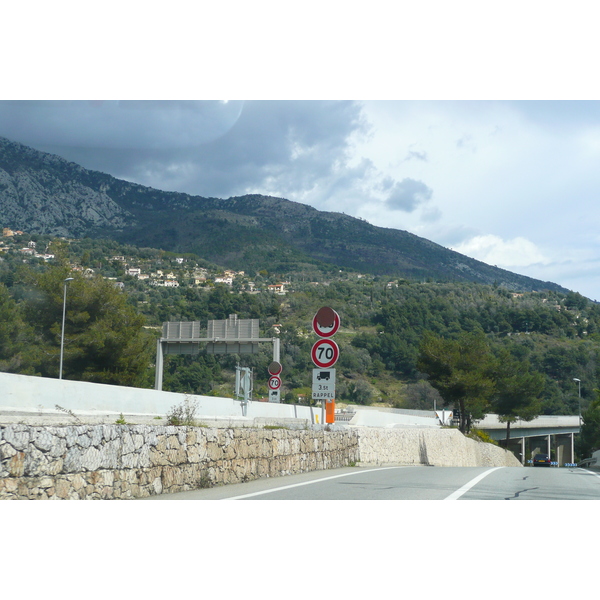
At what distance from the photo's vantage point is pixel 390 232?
533ft

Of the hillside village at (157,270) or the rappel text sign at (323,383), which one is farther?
the hillside village at (157,270)

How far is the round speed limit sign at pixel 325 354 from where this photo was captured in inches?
586

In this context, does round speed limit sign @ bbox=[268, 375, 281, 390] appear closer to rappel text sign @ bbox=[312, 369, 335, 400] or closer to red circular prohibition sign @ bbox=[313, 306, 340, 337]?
red circular prohibition sign @ bbox=[313, 306, 340, 337]

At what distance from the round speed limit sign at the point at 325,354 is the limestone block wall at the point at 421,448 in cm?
683

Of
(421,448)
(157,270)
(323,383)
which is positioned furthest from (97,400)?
(157,270)

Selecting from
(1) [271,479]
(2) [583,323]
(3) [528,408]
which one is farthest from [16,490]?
(2) [583,323]

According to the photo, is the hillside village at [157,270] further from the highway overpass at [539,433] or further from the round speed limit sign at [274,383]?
the round speed limit sign at [274,383]

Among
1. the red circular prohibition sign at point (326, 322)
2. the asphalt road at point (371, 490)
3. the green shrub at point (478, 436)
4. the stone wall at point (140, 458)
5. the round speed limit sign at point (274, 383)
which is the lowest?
the green shrub at point (478, 436)

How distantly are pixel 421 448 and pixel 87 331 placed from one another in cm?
2763

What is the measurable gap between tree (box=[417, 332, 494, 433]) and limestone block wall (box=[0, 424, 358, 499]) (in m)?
44.6

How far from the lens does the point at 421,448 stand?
30.9 metres

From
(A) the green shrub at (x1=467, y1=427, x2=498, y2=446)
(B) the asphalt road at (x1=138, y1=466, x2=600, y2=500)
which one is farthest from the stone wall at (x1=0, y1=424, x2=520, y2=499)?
(A) the green shrub at (x1=467, y1=427, x2=498, y2=446)

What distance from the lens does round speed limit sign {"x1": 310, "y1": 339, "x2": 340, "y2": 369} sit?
14883 millimetres

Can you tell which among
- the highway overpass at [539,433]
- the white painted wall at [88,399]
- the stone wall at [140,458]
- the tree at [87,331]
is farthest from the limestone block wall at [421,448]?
the highway overpass at [539,433]
